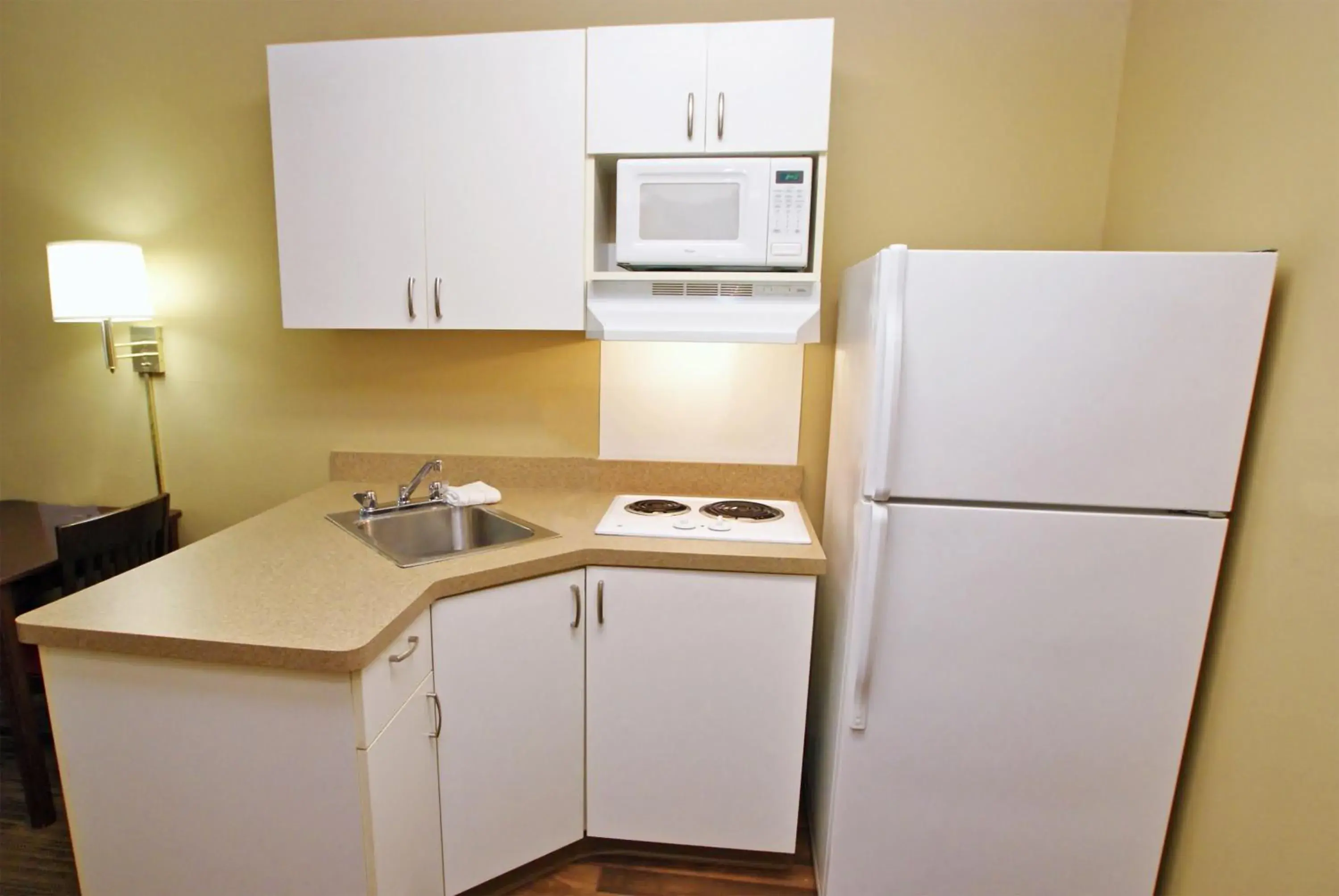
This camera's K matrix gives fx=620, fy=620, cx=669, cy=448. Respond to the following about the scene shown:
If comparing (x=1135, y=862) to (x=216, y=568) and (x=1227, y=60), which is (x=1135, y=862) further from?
(x=216, y=568)

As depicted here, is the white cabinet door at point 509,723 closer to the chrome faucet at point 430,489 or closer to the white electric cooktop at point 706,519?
the white electric cooktop at point 706,519

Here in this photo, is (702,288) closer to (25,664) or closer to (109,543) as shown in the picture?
(109,543)

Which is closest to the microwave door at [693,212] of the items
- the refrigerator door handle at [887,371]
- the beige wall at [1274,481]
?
the refrigerator door handle at [887,371]

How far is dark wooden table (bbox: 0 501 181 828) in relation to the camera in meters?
1.70

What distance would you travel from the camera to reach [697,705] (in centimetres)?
161

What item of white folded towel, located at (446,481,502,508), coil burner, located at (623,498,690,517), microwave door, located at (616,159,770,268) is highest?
microwave door, located at (616,159,770,268)

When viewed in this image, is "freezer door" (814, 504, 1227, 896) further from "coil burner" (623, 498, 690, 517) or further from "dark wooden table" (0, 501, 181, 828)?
"dark wooden table" (0, 501, 181, 828)

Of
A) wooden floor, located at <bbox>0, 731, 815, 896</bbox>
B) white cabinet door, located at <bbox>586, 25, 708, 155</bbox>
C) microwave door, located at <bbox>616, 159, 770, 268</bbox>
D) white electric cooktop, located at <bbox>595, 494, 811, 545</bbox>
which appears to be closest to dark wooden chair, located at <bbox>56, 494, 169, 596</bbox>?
wooden floor, located at <bbox>0, 731, 815, 896</bbox>

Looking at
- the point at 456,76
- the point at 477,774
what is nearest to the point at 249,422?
the point at 456,76

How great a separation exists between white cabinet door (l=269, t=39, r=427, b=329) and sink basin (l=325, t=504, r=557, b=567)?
1.86ft

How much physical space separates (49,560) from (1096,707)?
277cm

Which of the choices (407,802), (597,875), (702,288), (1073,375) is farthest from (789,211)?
(597,875)

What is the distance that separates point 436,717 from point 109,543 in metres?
1.19

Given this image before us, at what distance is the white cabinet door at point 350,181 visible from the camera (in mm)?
1704
